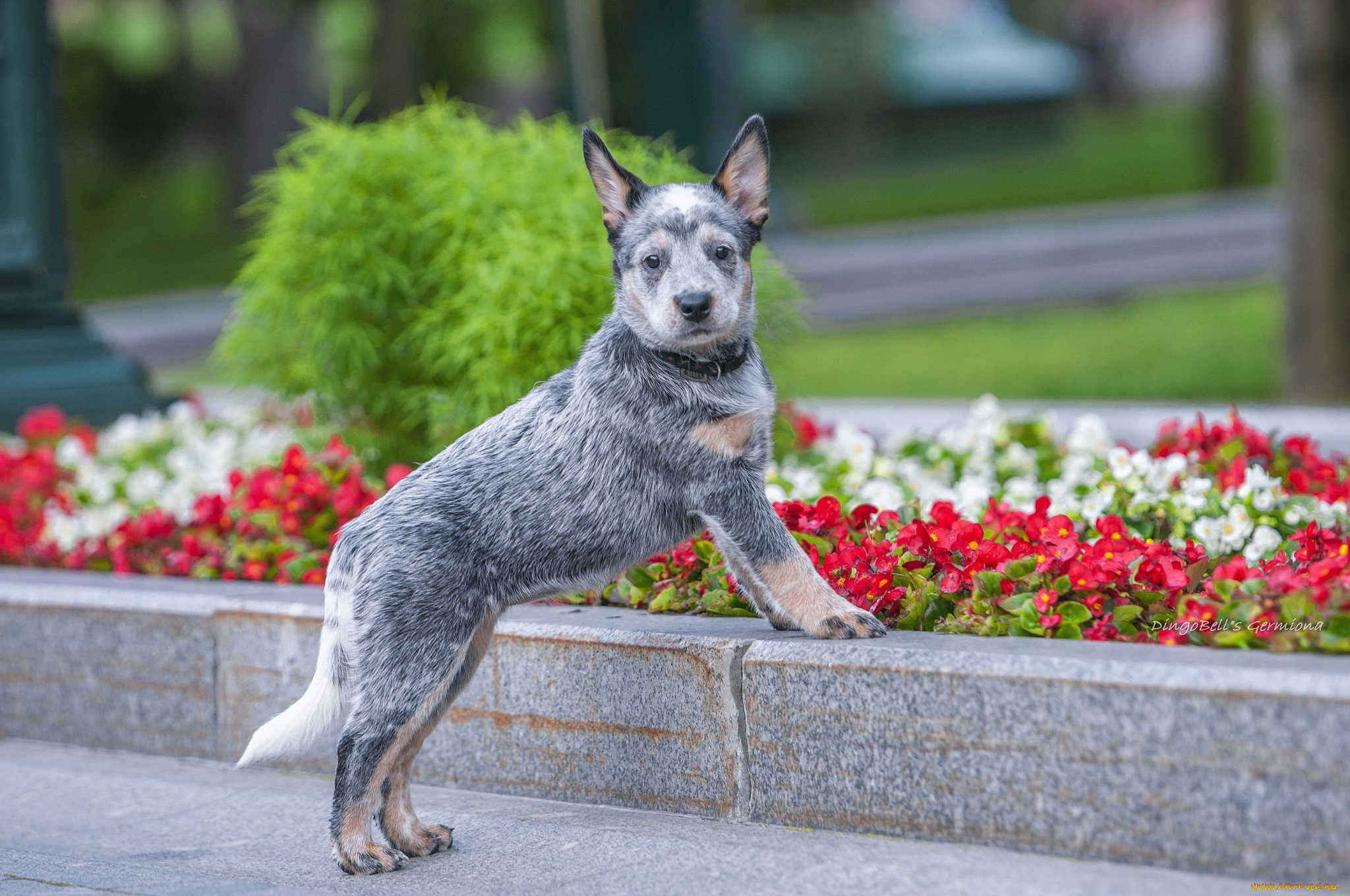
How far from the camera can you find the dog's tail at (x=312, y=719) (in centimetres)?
398

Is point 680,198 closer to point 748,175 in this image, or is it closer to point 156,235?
point 748,175

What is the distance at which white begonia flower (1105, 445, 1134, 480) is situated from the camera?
5297 mm

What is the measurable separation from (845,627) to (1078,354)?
847 centimetres

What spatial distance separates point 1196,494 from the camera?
497 centimetres

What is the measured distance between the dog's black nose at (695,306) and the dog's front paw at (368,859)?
159 centimetres

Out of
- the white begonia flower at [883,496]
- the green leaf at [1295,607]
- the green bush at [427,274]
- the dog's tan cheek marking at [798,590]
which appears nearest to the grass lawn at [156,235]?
the green bush at [427,274]

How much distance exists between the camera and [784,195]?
22062 mm

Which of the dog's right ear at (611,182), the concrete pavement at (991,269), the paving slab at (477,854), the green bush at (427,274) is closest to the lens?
the paving slab at (477,854)

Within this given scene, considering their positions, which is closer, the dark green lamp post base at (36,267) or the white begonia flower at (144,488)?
the white begonia flower at (144,488)

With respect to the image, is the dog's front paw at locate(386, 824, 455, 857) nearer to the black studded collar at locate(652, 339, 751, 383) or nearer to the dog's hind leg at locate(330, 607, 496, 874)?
the dog's hind leg at locate(330, 607, 496, 874)

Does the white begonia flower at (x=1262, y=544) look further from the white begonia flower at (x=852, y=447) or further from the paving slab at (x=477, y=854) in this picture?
the white begonia flower at (x=852, y=447)

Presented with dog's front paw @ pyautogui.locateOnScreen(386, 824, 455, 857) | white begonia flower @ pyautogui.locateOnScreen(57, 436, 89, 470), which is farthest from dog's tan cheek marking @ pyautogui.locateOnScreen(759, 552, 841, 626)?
white begonia flower @ pyautogui.locateOnScreen(57, 436, 89, 470)

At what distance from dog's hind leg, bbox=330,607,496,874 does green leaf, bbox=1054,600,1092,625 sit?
1.57 meters

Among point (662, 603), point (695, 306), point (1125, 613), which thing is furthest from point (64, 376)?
point (1125, 613)
